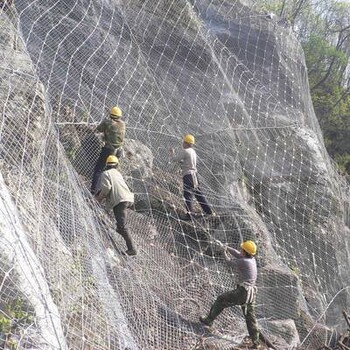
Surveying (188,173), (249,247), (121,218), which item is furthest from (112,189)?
(188,173)

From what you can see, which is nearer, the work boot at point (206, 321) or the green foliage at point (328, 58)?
the work boot at point (206, 321)

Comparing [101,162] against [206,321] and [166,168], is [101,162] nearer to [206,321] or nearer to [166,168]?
[166,168]

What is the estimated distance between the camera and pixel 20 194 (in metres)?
3.24

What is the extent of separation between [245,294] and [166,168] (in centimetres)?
240

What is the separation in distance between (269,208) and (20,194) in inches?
169

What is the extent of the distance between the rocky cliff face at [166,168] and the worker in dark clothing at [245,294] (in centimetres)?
21

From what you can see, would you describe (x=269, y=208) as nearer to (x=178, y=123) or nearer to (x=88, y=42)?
(x=178, y=123)

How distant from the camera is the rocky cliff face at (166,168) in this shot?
3.43 metres

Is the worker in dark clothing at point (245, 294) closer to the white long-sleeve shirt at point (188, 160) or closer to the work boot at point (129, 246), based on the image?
the work boot at point (129, 246)

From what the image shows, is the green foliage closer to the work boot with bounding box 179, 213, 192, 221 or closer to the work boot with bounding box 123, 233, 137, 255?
the work boot with bounding box 179, 213, 192, 221

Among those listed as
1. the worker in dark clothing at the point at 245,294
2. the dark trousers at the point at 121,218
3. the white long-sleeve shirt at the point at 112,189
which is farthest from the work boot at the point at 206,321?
the white long-sleeve shirt at the point at 112,189

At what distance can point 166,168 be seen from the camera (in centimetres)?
610

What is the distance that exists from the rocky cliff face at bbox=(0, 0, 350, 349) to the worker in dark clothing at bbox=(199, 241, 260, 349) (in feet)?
0.68

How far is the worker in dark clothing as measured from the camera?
159 inches
